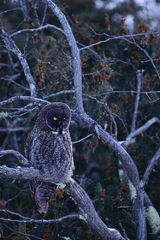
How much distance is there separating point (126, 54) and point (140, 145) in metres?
1.64

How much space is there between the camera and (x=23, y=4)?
19.6 ft

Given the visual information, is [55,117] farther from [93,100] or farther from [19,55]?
[19,55]

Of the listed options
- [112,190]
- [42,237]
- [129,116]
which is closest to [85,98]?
[129,116]

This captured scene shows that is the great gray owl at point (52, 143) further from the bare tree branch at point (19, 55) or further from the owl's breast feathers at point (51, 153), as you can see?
the bare tree branch at point (19, 55)

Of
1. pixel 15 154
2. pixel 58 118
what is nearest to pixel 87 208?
pixel 15 154

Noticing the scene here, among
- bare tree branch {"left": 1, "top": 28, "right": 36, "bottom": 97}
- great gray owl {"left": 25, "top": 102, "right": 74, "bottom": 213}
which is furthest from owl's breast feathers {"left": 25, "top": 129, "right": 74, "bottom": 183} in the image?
bare tree branch {"left": 1, "top": 28, "right": 36, "bottom": 97}

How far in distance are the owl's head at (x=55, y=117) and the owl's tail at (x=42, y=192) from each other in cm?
96

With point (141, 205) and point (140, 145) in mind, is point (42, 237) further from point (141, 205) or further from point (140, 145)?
point (140, 145)

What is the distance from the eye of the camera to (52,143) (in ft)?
16.3

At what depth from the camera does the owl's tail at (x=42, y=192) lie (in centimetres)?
541

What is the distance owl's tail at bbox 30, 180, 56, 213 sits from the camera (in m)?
5.41

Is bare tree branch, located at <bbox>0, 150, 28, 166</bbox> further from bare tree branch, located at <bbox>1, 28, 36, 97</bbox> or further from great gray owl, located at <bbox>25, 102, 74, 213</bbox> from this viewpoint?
bare tree branch, located at <bbox>1, 28, 36, 97</bbox>

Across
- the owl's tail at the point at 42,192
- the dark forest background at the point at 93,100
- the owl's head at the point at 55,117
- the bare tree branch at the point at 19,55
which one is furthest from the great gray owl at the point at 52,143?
the owl's tail at the point at 42,192

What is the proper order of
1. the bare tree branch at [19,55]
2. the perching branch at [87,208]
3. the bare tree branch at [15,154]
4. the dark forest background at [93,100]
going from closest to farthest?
1. the bare tree branch at [15,154]
2. the perching branch at [87,208]
3. the bare tree branch at [19,55]
4. the dark forest background at [93,100]
